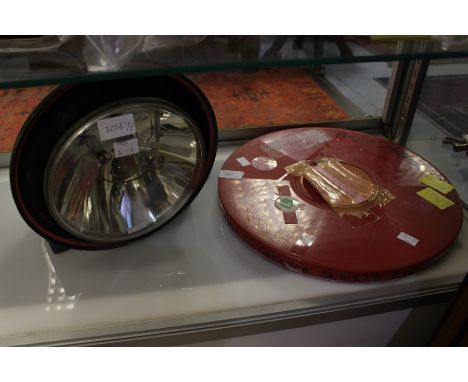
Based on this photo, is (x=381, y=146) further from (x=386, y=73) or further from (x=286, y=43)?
(x=286, y=43)

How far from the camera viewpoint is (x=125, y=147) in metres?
0.65

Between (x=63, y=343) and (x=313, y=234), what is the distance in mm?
480

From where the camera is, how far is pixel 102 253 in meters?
0.74

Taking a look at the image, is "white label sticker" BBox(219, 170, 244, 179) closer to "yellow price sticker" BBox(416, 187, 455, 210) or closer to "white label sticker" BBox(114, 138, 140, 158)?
"white label sticker" BBox(114, 138, 140, 158)

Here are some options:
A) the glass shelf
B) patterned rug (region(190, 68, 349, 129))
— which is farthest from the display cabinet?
patterned rug (region(190, 68, 349, 129))

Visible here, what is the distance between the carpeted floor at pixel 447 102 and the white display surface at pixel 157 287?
0.47m

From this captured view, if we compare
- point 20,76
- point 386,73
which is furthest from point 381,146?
point 20,76

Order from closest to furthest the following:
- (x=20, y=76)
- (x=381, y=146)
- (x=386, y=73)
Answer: (x=20, y=76) < (x=381, y=146) < (x=386, y=73)

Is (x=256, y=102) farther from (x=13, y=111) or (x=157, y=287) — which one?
(x=157, y=287)

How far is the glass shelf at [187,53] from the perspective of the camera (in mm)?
449

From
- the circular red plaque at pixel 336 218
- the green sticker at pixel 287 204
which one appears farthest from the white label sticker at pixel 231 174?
the green sticker at pixel 287 204

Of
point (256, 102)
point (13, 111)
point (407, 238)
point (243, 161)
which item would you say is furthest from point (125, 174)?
point (256, 102)

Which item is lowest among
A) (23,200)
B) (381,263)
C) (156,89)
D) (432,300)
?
(432,300)

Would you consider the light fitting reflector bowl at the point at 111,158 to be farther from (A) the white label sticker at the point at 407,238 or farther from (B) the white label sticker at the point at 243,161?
(A) the white label sticker at the point at 407,238
